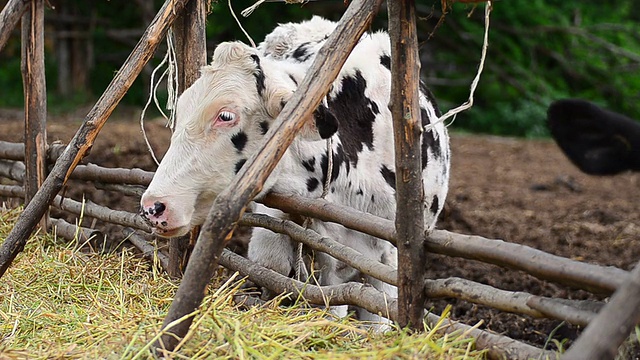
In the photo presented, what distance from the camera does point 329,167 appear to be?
420 cm

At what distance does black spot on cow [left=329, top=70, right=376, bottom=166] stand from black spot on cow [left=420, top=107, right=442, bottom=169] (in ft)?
1.44

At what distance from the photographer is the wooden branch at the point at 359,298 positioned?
3.09 metres

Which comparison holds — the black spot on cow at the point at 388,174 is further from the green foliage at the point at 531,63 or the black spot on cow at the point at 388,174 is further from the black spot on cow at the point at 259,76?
the green foliage at the point at 531,63

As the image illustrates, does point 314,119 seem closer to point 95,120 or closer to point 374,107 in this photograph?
point 374,107

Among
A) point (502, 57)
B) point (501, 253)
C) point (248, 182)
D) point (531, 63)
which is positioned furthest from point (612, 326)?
point (531, 63)

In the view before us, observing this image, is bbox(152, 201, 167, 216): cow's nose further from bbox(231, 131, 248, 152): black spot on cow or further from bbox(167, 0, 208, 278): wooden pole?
bbox(167, 0, 208, 278): wooden pole

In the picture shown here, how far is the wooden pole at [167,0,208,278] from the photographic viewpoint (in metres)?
4.56

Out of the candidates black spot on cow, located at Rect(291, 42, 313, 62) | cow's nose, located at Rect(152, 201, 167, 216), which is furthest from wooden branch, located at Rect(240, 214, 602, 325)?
black spot on cow, located at Rect(291, 42, 313, 62)

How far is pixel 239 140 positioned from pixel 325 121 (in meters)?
0.43

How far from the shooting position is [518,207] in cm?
925

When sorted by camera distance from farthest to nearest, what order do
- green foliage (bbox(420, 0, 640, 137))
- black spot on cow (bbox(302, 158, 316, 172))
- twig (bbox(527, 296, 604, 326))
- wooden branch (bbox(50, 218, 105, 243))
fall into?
green foliage (bbox(420, 0, 640, 137)) → wooden branch (bbox(50, 218, 105, 243)) → black spot on cow (bbox(302, 158, 316, 172)) → twig (bbox(527, 296, 604, 326))

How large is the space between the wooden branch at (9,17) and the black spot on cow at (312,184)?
2.19 m

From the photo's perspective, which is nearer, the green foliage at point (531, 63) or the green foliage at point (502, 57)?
the green foliage at point (502, 57)

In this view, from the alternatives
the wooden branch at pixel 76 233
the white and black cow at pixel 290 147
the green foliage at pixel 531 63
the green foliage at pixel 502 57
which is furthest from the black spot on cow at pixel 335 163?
the green foliage at pixel 531 63
